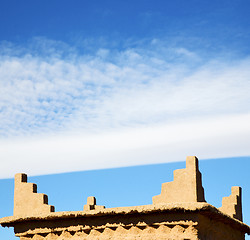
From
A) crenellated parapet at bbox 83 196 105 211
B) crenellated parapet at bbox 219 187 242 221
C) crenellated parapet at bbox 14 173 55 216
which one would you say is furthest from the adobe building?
crenellated parapet at bbox 83 196 105 211

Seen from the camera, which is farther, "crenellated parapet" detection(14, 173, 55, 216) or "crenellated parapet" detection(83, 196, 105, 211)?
"crenellated parapet" detection(83, 196, 105, 211)

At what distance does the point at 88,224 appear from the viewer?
12.2 meters

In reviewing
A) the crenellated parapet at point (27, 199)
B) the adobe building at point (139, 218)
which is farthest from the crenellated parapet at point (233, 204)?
the crenellated parapet at point (27, 199)

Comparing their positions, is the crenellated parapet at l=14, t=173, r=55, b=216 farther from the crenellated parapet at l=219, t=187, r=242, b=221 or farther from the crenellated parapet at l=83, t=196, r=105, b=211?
Answer: the crenellated parapet at l=219, t=187, r=242, b=221

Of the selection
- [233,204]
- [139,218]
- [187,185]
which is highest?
[187,185]

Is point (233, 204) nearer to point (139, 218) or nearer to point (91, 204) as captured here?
point (139, 218)

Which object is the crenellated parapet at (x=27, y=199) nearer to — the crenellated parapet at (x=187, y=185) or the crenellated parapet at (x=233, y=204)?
the crenellated parapet at (x=187, y=185)

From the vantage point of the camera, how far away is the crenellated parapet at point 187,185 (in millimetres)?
11906

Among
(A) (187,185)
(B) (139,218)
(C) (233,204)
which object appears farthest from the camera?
(C) (233,204)

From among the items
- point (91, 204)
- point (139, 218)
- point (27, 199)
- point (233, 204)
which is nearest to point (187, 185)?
point (139, 218)

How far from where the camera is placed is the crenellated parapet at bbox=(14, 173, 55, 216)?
13.0 m

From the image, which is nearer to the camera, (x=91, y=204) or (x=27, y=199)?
(x=27, y=199)

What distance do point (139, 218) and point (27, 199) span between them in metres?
3.28

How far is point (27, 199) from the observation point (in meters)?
13.2
